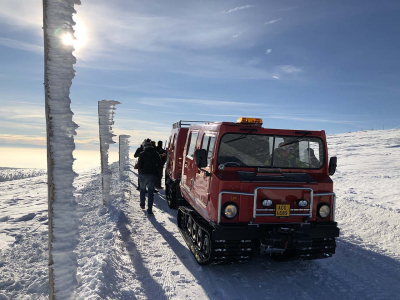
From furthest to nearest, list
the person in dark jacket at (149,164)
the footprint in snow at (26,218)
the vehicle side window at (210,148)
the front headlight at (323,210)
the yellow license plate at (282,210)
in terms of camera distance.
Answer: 1. the person in dark jacket at (149,164)
2. the footprint in snow at (26,218)
3. the vehicle side window at (210,148)
4. the front headlight at (323,210)
5. the yellow license plate at (282,210)

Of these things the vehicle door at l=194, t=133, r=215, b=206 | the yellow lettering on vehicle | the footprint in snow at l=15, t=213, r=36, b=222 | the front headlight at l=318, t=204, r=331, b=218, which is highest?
the yellow lettering on vehicle

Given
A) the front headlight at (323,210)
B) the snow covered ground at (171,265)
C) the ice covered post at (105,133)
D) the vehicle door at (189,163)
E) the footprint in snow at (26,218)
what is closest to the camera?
the snow covered ground at (171,265)

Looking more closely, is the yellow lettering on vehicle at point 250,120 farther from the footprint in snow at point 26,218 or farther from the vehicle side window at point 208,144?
the footprint in snow at point 26,218

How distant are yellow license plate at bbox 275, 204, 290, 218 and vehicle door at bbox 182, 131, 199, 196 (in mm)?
2295

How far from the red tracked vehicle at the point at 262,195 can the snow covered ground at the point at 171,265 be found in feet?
1.32

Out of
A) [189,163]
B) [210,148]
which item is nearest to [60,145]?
[210,148]

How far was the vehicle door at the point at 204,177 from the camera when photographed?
5.18 meters

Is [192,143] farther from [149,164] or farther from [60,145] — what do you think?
[60,145]

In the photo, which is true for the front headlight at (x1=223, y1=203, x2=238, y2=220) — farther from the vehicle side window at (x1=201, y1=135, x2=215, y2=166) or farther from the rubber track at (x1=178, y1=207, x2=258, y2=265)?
the vehicle side window at (x1=201, y1=135, x2=215, y2=166)

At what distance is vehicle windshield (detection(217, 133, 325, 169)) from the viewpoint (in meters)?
5.19

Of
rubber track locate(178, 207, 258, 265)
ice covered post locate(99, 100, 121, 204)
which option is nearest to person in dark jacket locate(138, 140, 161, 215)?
ice covered post locate(99, 100, 121, 204)

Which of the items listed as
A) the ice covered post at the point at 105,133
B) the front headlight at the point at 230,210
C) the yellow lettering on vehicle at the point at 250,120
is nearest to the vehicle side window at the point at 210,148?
the yellow lettering on vehicle at the point at 250,120

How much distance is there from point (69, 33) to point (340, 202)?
10.4m

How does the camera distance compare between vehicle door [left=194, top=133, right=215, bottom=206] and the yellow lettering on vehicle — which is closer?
vehicle door [left=194, top=133, right=215, bottom=206]
